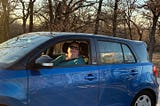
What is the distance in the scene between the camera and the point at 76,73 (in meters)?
5.77

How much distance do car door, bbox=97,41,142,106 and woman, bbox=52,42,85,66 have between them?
1.18 feet

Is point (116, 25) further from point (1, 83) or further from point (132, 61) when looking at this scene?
point (1, 83)

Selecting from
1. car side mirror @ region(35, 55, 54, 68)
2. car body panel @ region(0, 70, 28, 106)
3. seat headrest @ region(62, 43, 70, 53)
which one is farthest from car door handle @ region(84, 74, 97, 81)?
car body panel @ region(0, 70, 28, 106)

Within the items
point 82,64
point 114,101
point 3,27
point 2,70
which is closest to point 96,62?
point 82,64

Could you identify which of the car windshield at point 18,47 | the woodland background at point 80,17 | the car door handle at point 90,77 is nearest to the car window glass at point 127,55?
the car door handle at point 90,77

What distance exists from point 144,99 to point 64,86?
2077 millimetres

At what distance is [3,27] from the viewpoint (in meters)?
22.6

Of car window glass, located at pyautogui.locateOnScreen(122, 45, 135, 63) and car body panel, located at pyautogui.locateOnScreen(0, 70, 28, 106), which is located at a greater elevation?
car window glass, located at pyautogui.locateOnScreen(122, 45, 135, 63)

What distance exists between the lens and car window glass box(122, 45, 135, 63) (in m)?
6.82

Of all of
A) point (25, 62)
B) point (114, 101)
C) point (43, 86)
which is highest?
point (25, 62)

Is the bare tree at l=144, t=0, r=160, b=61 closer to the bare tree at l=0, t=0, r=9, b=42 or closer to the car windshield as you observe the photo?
the bare tree at l=0, t=0, r=9, b=42

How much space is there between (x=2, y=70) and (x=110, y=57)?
2.10 m

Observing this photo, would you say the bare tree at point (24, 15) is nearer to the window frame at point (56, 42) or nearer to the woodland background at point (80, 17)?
the woodland background at point (80, 17)

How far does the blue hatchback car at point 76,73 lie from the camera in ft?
16.9
